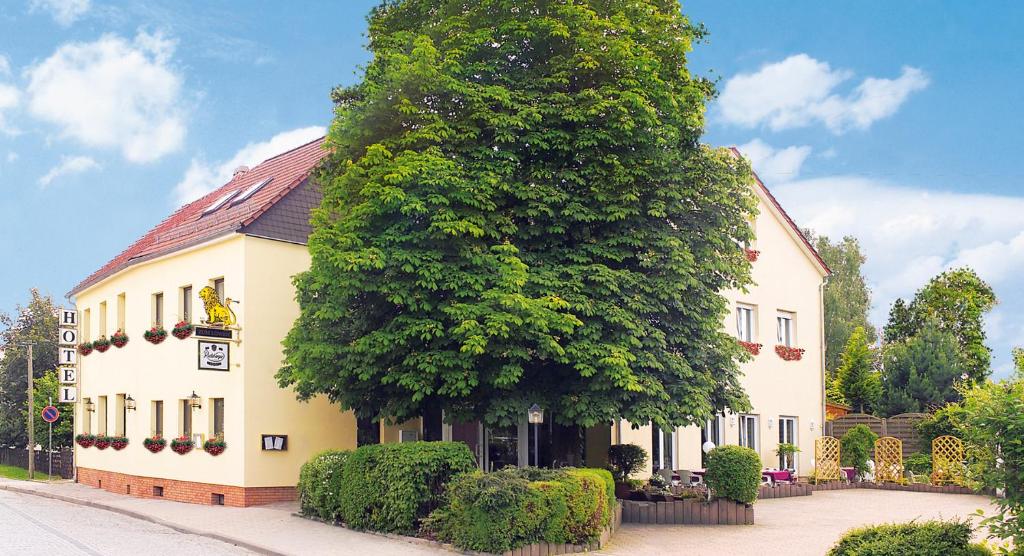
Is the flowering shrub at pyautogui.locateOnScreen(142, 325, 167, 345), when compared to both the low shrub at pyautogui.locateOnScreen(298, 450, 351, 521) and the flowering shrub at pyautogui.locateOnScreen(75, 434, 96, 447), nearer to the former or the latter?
the flowering shrub at pyautogui.locateOnScreen(75, 434, 96, 447)

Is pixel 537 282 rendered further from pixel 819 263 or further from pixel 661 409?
pixel 819 263

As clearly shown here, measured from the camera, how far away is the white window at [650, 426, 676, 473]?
26297 mm

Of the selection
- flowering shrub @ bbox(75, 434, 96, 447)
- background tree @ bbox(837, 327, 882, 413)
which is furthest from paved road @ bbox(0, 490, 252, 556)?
background tree @ bbox(837, 327, 882, 413)

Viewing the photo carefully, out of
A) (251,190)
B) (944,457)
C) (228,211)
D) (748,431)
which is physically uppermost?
(251,190)

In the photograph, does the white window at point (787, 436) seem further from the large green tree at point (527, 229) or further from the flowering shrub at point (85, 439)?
the flowering shrub at point (85, 439)

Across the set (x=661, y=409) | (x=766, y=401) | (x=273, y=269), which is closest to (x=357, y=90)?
(x=273, y=269)

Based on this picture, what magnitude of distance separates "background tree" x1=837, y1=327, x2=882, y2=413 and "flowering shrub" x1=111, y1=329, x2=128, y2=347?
27.9 meters

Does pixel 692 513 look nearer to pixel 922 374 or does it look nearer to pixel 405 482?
pixel 405 482

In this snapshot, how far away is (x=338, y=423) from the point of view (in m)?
23.2

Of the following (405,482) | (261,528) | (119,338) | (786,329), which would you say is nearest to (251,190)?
(119,338)

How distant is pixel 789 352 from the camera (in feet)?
101

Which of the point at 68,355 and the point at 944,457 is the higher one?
the point at 68,355

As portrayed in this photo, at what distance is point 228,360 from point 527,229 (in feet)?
26.0

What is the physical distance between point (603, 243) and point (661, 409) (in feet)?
10.1
